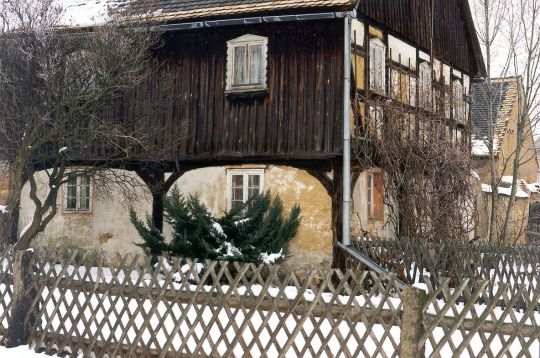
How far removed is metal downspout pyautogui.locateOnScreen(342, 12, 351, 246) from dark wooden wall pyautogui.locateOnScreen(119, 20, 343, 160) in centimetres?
19

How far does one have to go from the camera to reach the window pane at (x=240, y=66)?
14.6m

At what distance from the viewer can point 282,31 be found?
14.1m

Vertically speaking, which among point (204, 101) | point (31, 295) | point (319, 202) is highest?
point (204, 101)

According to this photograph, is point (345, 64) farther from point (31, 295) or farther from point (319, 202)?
point (31, 295)

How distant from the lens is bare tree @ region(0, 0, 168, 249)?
1323cm

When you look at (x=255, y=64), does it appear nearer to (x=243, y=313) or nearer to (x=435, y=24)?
(x=435, y=24)

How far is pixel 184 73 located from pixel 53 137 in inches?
132

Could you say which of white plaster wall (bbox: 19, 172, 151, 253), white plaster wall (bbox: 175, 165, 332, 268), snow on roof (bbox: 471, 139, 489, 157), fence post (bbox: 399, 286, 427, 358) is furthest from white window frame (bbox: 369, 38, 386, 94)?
snow on roof (bbox: 471, 139, 489, 157)

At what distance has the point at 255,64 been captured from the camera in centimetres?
1448

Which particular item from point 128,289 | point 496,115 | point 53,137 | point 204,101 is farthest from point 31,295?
point 496,115

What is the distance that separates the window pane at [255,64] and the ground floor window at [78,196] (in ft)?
17.2

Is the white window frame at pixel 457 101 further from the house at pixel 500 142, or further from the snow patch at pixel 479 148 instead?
the snow patch at pixel 479 148

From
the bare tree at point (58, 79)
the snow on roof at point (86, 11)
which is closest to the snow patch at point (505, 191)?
the bare tree at point (58, 79)

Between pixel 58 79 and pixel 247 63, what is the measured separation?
4.13m
